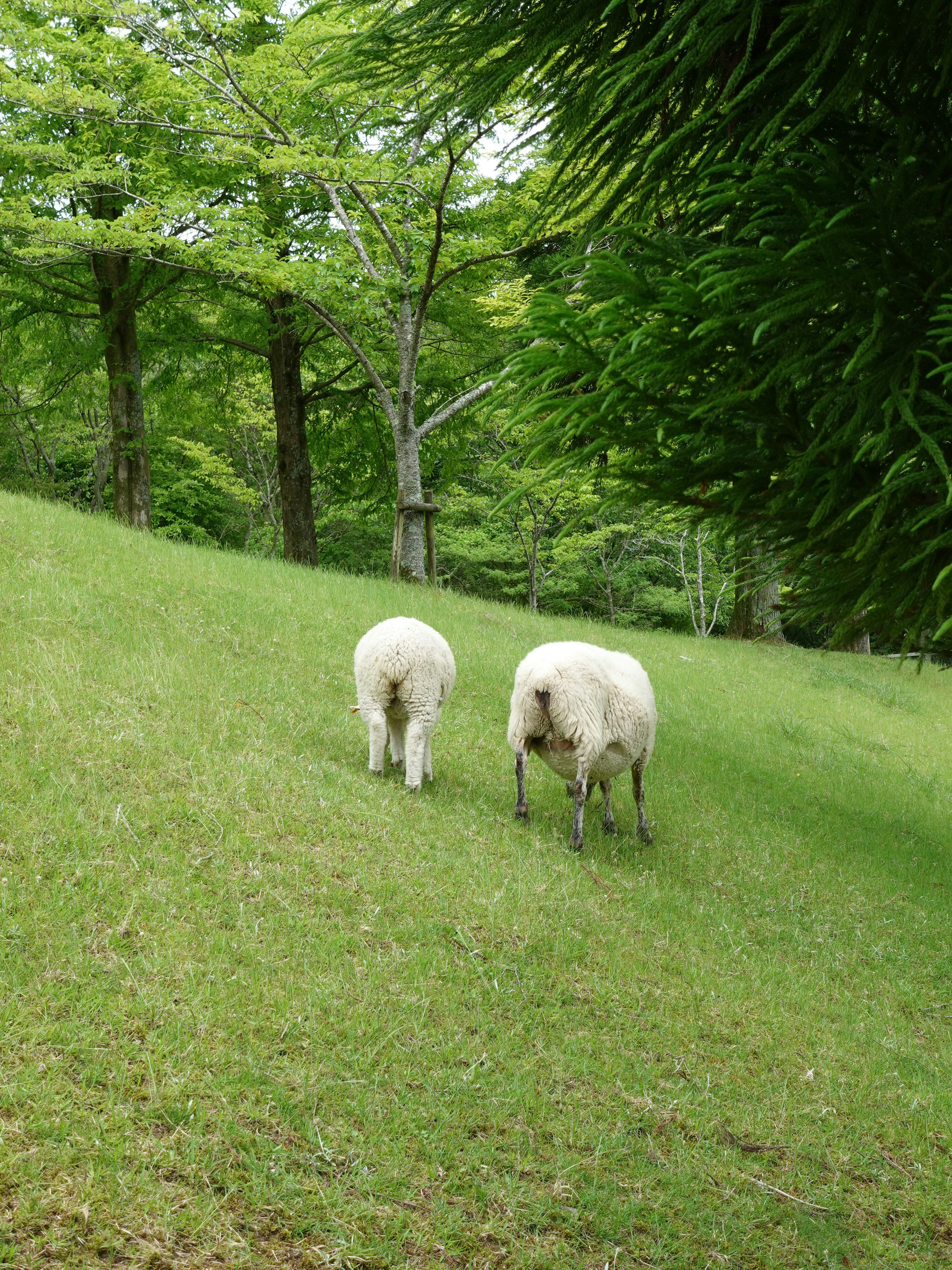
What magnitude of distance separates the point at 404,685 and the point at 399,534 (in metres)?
10.5

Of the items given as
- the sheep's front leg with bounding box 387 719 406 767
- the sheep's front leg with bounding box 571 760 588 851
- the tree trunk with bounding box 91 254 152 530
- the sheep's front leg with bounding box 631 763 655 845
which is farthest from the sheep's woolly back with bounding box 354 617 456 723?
the tree trunk with bounding box 91 254 152 530

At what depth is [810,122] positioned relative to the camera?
285 centimetres

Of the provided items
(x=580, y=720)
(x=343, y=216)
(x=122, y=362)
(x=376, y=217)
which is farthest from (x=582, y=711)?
(x=122, y=362)

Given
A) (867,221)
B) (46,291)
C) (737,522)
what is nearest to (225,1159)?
(737,522)

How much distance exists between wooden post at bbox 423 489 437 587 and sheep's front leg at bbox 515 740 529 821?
10.5 metres

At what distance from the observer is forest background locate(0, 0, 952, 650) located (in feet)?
9.02

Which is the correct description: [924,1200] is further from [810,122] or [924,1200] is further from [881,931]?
[810,122]

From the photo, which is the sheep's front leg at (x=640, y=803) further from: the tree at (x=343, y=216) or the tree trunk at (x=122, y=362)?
the tree trunk at (x=122, y=362)

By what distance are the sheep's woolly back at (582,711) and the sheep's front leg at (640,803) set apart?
0.22 meters

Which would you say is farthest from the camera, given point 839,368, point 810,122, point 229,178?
point 229,178

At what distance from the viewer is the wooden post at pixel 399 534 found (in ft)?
57.8

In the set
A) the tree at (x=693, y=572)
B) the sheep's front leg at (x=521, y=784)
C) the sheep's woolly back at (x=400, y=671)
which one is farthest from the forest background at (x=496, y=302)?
the sheep's front leg at (x=521, y=784)

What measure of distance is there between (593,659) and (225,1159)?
5.02 meters

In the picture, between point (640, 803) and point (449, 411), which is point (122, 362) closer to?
point (449, 411)
